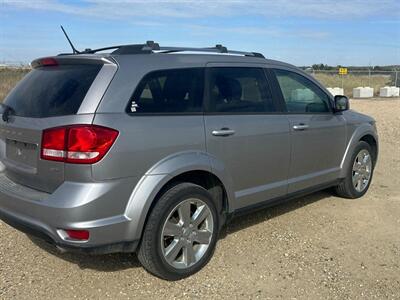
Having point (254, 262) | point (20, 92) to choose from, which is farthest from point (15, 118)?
point (254, 262)

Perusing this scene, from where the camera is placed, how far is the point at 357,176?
5863 mm

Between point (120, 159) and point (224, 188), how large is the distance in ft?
3.77

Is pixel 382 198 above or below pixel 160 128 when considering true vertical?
below

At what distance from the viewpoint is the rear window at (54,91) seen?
Result: 3.27m

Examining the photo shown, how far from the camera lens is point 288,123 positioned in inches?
181

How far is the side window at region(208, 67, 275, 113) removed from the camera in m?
3.98

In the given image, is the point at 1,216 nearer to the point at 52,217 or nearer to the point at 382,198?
the point at 52,217

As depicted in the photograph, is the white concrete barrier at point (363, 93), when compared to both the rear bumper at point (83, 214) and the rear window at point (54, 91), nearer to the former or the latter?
the rear window at point (54, 91)

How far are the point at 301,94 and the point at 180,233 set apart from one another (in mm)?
2277

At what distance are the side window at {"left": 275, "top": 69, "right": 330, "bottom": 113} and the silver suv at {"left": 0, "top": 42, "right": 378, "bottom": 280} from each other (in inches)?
4.4

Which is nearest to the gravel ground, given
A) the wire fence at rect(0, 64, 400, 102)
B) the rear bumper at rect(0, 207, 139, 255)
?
the rear bumper at rect(0, 207, 139, 255)

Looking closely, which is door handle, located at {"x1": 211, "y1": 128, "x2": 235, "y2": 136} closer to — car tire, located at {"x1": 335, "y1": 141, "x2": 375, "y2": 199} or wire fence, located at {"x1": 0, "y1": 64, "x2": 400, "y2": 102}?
car tire, located at {"x1": 335, "y1": 141, "x2": 375, "y2": 199}

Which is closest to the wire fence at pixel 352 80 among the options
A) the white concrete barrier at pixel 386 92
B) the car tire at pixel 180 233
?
the white concrete barrier at pixel 386 92

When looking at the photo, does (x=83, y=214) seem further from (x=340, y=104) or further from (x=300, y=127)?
(x=340, y=104)
